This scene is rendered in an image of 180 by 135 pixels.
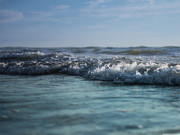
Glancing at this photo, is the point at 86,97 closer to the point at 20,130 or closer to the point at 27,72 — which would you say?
the point at 20,130

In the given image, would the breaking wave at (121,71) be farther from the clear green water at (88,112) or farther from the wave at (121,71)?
the clear green water at (88,112)

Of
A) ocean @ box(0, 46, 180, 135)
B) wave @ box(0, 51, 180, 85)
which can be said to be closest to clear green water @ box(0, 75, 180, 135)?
ocean @ box(0, 46, 180, 135)

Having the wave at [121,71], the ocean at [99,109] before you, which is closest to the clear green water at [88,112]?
the ocean at [99,109]

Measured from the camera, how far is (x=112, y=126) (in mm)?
3453

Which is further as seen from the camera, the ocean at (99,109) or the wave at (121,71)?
the wave at (121,71)

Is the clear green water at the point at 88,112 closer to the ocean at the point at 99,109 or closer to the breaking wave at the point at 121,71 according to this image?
the ocean at the point at 99,109

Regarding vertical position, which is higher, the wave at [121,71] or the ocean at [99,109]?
the wave at [121,71]

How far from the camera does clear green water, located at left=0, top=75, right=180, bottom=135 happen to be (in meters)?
3.35

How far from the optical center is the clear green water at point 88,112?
132 inches

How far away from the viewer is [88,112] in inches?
162

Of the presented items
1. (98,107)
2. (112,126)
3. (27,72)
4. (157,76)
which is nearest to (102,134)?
(112,126)

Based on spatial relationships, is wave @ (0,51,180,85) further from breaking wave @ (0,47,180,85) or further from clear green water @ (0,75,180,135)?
clear green water @ (0,75,180,135)

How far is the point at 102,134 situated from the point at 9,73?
8.27 metres

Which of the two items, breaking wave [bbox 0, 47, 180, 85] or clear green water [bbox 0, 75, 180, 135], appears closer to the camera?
clear green water [bbox 0, 75, 180, 135]
